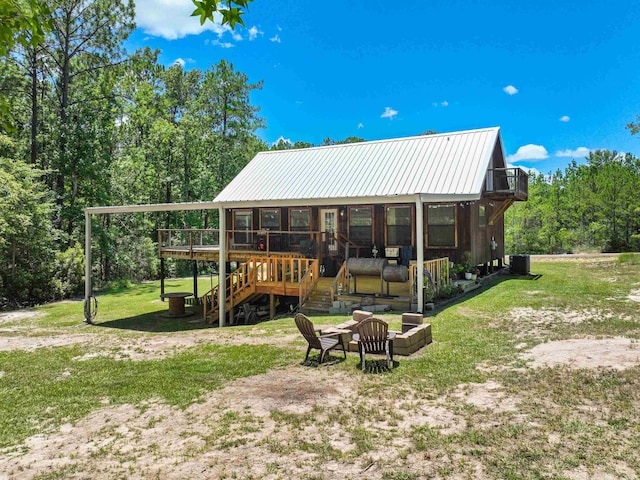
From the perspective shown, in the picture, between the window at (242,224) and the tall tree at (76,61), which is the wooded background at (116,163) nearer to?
the tall tree at (76,61)

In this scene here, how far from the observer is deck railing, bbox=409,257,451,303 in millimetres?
11359

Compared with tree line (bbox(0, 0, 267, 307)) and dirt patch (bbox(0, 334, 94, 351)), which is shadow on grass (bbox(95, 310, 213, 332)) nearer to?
dirt patch (bbox(0, 334, 94, 351))

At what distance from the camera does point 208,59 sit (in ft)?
121

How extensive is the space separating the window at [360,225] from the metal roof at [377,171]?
0.81 metres

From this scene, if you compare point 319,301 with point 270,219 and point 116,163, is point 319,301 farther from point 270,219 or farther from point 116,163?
point 116,163

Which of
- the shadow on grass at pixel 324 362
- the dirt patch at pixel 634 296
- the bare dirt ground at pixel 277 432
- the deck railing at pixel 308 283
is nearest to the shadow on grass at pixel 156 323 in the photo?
the deck railing at pixel 308 283

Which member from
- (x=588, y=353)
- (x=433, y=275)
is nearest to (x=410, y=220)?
(x=433, y=275)

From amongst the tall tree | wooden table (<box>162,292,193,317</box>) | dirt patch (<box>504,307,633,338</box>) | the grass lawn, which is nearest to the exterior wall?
wooden table (<box>162,292,193,317</box>)

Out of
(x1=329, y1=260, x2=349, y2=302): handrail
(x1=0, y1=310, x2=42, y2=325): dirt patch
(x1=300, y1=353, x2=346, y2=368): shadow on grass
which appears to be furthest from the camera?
(x1=0, y1=310, x2=42, y2=325): dirt patch

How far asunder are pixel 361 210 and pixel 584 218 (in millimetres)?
25716

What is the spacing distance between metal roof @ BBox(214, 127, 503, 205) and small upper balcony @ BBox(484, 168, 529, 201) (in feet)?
4.37

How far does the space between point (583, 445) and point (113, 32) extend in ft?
97.4

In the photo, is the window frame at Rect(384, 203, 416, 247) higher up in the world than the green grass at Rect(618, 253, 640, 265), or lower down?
higher up

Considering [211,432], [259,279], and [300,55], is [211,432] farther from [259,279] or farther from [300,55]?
[300,55]
